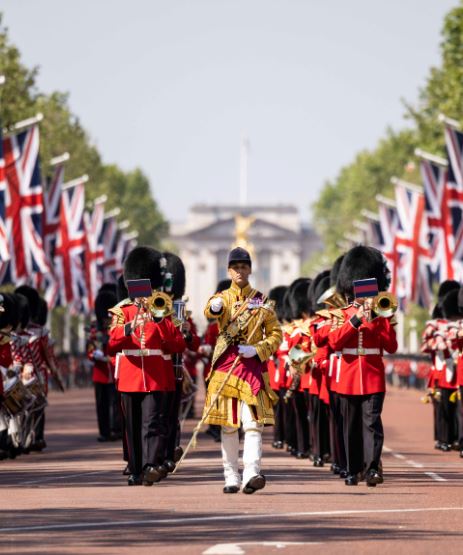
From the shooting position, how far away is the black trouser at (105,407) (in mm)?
Answer: 25953

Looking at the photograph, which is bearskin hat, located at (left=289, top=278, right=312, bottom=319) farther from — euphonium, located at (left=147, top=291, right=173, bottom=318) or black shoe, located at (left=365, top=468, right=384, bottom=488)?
euphonium, located at (left=147, top=291, right=173, bottom=318)

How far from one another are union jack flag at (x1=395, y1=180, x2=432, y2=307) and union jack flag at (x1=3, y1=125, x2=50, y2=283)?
13.0 metres

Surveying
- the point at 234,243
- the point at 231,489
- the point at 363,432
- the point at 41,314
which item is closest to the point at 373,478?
the point at 363,432

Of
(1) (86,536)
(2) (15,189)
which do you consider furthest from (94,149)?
(1) (86,536)

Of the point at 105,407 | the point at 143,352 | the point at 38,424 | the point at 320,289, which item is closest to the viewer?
the point at 143,352

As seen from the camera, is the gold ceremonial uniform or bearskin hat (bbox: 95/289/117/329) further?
bearskin hat (bbox: 95/289/117/329)

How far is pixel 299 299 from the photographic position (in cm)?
2394

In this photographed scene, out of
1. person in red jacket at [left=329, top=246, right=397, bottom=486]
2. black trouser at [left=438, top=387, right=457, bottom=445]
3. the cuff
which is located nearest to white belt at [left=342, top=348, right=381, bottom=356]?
person in red jacket at [left=329, top=246, right=397, bottom=486]

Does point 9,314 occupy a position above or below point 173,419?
above

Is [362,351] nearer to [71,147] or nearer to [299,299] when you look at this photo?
[299,299]

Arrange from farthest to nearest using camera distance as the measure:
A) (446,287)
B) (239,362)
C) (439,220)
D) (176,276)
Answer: (439,220) → (446,287) → (176,276) → (239,362)

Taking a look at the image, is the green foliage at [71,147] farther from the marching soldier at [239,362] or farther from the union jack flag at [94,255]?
the marching soldier at [239,362]

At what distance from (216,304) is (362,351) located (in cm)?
225

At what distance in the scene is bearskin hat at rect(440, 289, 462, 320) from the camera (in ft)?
80.5
